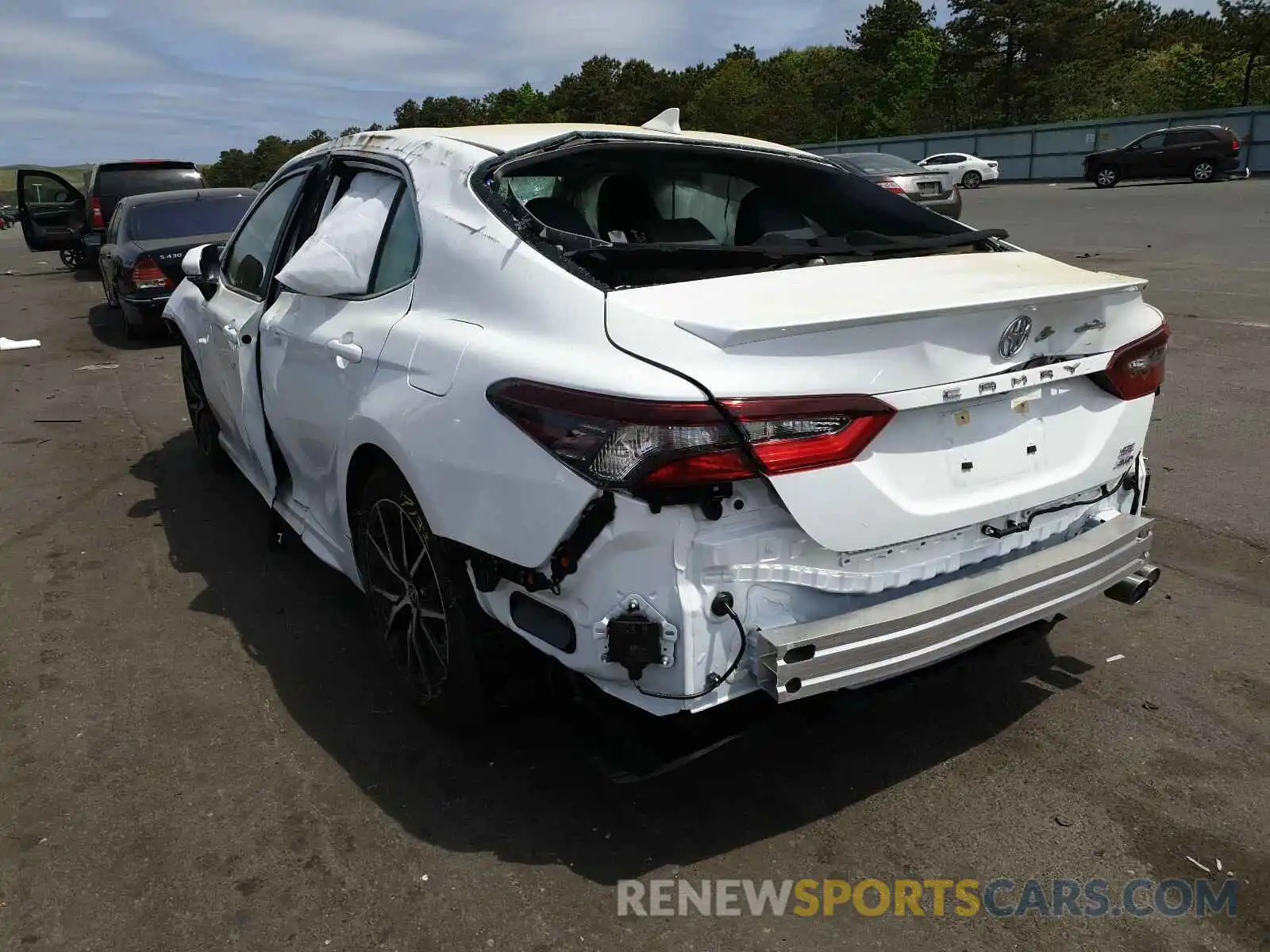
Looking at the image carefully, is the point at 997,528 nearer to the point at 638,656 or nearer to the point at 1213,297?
the point at 638,656

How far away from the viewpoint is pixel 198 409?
20.0ft

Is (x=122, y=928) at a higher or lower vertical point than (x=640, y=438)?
lower

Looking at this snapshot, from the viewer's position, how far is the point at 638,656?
A: 2.24 m

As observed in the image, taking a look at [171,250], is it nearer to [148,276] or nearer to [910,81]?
[148,276]

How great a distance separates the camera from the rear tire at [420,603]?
2.79 m

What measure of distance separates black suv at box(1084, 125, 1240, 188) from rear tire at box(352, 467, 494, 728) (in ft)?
102

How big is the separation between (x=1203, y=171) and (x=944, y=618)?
103ft

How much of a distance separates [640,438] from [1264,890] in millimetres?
1877

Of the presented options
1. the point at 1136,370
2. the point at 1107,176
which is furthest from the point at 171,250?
the point at 1107,176

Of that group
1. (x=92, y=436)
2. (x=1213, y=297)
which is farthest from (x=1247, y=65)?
(x=92, y=436)

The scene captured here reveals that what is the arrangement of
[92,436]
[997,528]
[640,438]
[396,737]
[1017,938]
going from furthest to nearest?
[92,436] → [396,737] → [997,528] → [1017,938] → [640,438]

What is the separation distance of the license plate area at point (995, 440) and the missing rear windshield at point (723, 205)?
711 mm

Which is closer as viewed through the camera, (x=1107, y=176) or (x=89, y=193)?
(x=89, y=193)

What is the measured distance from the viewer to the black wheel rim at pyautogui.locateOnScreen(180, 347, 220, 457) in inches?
232
